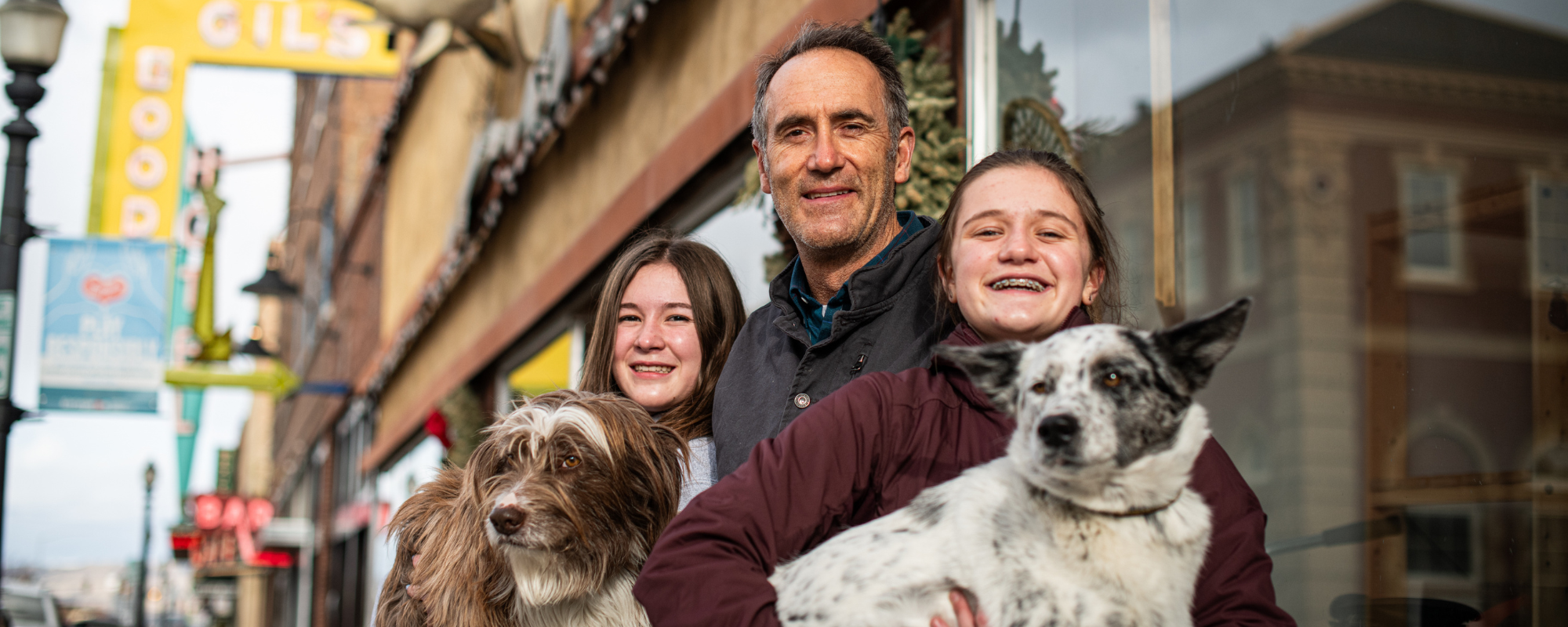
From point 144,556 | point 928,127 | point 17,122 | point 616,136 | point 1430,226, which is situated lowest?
point 144,556

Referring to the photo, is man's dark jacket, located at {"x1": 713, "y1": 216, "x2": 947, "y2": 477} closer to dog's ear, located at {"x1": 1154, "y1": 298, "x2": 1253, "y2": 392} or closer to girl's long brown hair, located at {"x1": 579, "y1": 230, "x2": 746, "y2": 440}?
girl's long brown hair, located at {"x1": 579, "y1": 230, "x2": 746, "y2": 440}

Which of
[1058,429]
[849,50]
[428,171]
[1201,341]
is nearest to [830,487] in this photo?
[1058,429]

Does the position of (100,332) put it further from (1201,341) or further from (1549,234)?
(1201,341)

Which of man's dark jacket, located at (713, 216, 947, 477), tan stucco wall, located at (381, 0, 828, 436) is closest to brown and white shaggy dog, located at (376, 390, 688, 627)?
man's dark jacket, located at (713, 216, 947, 477)

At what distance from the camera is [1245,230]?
4.88m

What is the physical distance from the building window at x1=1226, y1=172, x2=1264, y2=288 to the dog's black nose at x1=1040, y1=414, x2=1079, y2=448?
11.9 ft

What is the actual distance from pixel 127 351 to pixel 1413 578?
10.6m

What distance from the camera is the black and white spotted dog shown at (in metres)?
1.50

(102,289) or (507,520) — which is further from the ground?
(102,289)

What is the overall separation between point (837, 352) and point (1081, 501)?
1.23 m

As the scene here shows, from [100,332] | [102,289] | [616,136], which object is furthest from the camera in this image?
[102,289]

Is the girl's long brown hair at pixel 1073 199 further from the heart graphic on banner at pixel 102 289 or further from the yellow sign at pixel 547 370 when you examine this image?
the heart graphic on banner at pixel 102 289

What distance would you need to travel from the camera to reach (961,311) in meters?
2.03

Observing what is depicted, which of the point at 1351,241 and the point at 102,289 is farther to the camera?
the point at 102,289
